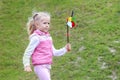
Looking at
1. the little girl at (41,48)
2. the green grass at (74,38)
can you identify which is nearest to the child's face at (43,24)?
the little girl at (41,48)

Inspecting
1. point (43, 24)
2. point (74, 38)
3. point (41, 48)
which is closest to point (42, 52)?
point (41, 48)

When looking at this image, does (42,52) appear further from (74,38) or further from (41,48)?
(74,38)

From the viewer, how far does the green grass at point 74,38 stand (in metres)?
7.13

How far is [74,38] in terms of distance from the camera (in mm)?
8359

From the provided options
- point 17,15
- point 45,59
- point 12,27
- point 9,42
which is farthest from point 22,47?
point 45,59

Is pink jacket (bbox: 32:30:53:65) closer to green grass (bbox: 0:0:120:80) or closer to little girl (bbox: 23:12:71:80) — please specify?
little girl (bbox: 23:12:71:80)

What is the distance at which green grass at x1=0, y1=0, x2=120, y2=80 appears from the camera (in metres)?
7.13

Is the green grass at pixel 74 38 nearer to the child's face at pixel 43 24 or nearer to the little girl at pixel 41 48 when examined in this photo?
the little girl at pixel 41 48

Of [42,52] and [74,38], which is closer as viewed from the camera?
[42,52]

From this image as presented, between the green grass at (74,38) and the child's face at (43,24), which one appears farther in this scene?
the green grass at (74,38)

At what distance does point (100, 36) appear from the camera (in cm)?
814

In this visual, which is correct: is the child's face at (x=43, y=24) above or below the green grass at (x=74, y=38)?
above

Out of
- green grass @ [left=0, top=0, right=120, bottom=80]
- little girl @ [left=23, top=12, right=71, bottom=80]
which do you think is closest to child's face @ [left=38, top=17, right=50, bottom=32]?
little girl @ [left=23, top=12, right=71, bottom=80]

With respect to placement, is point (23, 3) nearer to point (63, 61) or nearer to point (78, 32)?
point (78, 32)
